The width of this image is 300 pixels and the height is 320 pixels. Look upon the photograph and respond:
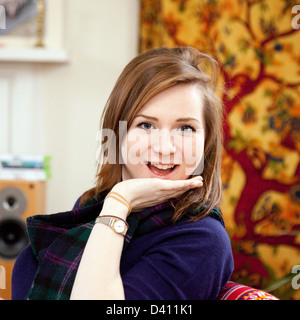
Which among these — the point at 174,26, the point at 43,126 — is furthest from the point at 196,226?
the point at 43,126

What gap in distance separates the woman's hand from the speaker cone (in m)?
1.79

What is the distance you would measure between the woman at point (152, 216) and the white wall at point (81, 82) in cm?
205

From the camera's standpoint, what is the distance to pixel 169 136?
787 millimetres

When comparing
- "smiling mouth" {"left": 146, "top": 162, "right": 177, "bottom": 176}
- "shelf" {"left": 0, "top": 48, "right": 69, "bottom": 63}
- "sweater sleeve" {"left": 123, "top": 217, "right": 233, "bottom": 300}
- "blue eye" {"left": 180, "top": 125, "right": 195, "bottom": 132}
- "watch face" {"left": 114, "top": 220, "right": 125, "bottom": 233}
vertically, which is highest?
"shelf" {"left": 0, "top": 48, "right": 69, "bottom": 63}

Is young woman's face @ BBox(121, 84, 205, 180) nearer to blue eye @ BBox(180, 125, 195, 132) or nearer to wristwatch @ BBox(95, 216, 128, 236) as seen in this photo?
blue eye @ BBox(180, 125, 195, 132)

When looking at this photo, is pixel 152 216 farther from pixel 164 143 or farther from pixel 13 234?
pixel 13 234

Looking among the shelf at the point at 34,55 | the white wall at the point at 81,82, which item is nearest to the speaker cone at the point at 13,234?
the white wall at the point at 81,82

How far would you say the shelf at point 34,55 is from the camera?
9.37ft

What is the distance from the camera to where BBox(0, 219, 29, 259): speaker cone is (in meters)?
2.44

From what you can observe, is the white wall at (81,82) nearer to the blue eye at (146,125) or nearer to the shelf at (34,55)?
the shelf at (34,55)

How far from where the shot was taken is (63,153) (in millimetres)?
2939

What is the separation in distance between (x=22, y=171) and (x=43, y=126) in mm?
486

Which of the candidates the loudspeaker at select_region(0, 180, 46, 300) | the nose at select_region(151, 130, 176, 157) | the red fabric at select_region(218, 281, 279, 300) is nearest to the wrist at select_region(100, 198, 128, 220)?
the nose at select_region(151, 130, 176, 157)

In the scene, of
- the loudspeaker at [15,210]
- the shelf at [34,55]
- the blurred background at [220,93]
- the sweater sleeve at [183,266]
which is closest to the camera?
the sweater sleeve at [183,266]
